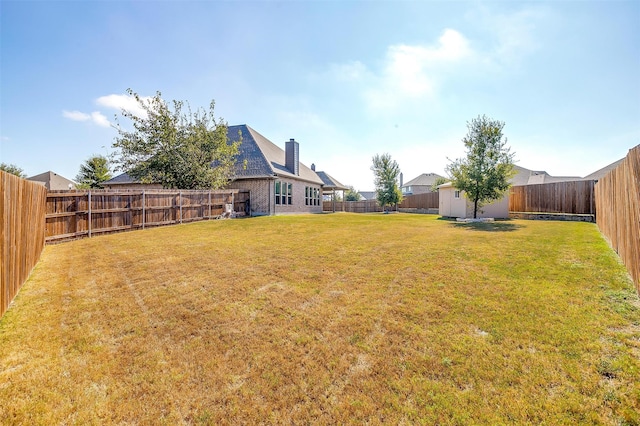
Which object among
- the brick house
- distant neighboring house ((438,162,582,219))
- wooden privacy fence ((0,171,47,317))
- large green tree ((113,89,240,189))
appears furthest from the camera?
the brick house

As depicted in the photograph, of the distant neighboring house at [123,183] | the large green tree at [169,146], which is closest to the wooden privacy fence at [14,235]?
the large green tree at [169,146]

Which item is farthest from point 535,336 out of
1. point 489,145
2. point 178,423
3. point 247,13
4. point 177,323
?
point 489,145

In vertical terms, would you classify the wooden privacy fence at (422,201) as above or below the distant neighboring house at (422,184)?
below

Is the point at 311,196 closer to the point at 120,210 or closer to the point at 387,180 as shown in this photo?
the point at 387,180

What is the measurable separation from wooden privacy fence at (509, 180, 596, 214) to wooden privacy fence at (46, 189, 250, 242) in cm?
2057

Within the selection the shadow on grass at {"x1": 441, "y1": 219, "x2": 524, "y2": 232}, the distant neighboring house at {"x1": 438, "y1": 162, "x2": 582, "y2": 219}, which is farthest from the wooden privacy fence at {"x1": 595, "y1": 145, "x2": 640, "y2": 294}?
the distant neighboring house at {"x1": 438, "y1": 162, "x2": 582, "y2": 219}

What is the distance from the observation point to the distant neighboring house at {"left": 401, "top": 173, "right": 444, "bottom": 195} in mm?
56125

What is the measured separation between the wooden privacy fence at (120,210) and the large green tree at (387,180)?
22490 millimetres

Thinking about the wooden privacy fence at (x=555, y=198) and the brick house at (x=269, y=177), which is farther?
the brick house at (x=269, y=177)

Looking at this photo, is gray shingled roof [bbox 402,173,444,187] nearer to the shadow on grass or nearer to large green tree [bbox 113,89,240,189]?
the shadow on grass

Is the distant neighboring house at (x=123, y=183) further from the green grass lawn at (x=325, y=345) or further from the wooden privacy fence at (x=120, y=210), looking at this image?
the green grass lawn at (x=325, y=345)

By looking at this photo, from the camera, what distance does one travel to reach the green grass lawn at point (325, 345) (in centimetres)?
210

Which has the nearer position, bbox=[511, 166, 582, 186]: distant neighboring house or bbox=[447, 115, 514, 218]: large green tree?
bbox=[447, 115, 514, 218]: large green tree

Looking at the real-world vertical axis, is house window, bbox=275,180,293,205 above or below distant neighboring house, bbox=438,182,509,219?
above
